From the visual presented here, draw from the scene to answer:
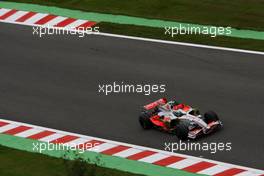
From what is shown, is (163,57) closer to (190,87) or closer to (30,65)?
(190,87)

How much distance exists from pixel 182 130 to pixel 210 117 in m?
1.06

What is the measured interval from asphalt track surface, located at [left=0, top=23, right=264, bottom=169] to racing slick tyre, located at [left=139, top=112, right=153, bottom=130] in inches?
8.5

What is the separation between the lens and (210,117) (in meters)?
24.6

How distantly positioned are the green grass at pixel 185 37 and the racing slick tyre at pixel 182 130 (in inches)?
276

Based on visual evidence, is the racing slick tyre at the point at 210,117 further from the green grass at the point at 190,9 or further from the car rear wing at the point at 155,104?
the green grass at the point at 190,9

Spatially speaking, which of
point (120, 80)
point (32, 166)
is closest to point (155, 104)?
point (120, 80)

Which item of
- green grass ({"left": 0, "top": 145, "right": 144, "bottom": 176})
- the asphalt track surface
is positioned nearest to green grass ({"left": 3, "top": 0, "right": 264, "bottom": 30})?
the asphalt track surface

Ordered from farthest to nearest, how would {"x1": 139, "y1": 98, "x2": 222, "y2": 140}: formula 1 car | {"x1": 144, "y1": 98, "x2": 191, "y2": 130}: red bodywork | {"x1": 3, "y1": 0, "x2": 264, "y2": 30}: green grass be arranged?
{"x1": 3, "y1": 0, "x2": 264, "y2": 30}: green grass, {"x1": 144, "y1": 98, "x2": 191, "y2": 130}: red bodywork, {"x1": 139, "y1": 98, "x2": 222, "y2": 140}: formula 1 car

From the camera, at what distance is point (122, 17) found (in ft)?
110

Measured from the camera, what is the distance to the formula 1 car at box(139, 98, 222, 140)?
2423cm

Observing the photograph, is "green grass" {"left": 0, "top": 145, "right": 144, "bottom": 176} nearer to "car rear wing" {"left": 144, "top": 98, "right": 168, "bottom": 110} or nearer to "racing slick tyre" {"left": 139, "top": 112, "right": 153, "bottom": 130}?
"racing slick tyre" {"left": 139, "top": 112, "right": 153, "bottom": 130}

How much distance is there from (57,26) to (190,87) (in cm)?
800

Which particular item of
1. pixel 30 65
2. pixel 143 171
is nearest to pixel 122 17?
pixel 30 65

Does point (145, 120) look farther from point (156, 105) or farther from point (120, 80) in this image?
point (120, 80)
